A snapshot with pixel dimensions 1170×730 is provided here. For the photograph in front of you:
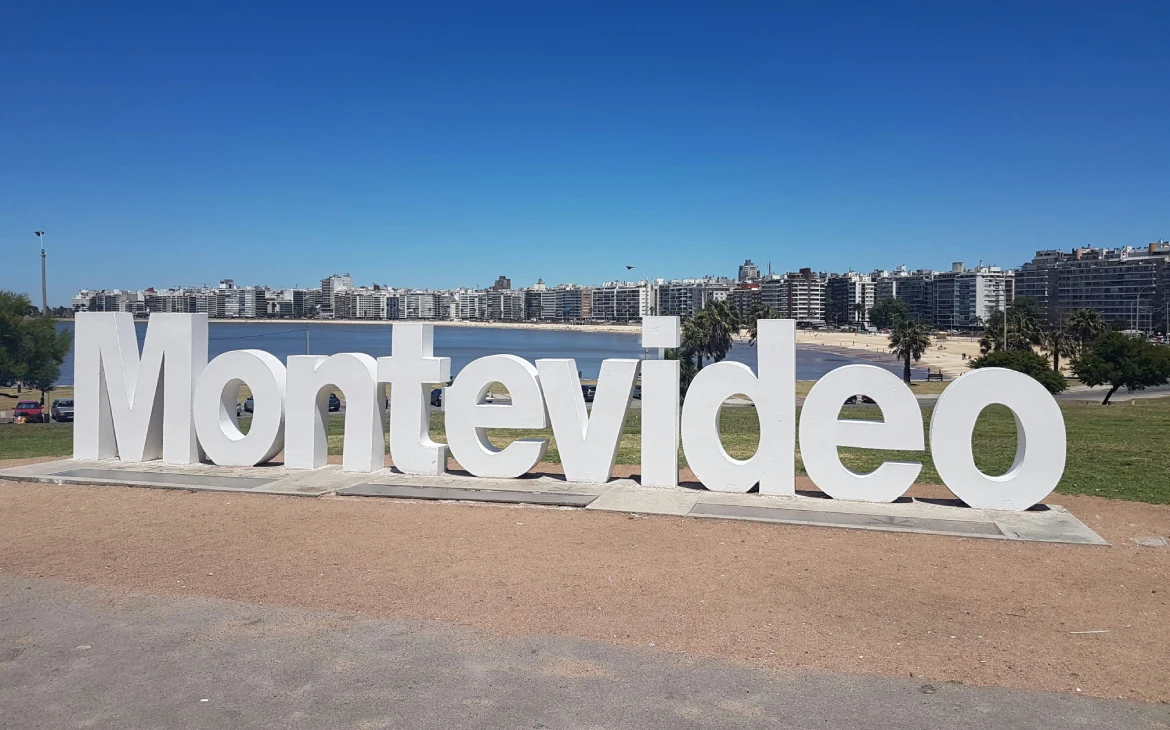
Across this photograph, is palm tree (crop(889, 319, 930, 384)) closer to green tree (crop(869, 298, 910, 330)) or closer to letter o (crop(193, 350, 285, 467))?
letter o (crop(193, 350, 285, 467))

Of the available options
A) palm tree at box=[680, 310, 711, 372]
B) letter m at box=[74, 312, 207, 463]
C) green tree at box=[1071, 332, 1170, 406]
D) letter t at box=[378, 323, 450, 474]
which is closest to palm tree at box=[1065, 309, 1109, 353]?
green tree at box=[1071, 332, 1170, 406]

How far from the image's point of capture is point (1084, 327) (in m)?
69.1

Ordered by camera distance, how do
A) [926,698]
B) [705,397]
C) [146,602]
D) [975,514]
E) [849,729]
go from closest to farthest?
[849,729]
[926,698]
[146,602]
[975,514]
[705,397]

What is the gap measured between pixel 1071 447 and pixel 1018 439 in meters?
8.02

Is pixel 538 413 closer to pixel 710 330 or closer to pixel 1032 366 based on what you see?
pixel 1032 366

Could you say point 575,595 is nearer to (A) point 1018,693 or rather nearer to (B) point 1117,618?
(A) point 1018,693

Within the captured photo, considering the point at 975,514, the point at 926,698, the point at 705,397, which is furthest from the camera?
the point at 705,397

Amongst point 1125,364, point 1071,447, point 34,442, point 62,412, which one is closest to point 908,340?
point 1125,364

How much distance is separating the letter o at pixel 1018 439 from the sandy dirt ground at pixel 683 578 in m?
0.85

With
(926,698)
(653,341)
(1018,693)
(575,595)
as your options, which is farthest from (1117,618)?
(653,341)

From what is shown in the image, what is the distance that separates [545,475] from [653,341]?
2.90 m

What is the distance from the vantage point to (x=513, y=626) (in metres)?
7.14

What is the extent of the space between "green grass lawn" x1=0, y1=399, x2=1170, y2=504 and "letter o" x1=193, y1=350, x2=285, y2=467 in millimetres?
4160

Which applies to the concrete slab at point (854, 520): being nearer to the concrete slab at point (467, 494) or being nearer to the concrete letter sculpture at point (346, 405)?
the concrete slab at point (467, 494)
